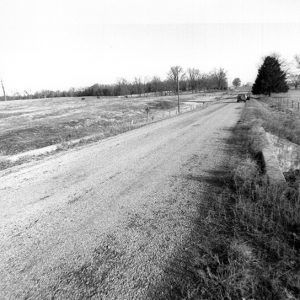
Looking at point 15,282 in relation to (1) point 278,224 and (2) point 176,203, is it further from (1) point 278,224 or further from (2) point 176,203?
(1) point 278,224

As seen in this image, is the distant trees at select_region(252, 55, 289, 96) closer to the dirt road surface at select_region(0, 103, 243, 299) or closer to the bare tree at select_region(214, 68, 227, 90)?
the dirt road surface at select_region(0, 103, 243, 299)

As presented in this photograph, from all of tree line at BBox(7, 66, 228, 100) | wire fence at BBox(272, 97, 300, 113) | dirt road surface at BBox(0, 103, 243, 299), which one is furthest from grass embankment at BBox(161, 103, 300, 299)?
tree line at BBox(7, 66, 228, 100)

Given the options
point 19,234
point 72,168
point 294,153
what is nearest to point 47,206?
point 19,234

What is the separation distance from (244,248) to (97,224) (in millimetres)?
2621

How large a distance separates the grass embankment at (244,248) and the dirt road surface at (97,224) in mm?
327

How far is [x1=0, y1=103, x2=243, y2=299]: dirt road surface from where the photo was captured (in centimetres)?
269

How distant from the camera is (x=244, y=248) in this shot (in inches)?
115

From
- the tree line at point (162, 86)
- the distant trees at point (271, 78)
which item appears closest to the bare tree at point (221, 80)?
the tree line at point (162, 86)

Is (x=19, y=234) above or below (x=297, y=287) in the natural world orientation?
below

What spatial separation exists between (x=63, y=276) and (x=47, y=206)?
2.42 meters

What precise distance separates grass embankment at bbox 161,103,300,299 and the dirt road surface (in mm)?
327

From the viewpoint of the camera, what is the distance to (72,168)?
24.9 ft

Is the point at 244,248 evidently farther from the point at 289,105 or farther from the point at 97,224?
the point at 289,105

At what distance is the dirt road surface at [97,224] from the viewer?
2.69 metres
